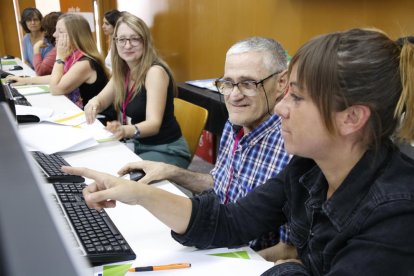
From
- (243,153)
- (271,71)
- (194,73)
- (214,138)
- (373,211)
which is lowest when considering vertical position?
(214,138)

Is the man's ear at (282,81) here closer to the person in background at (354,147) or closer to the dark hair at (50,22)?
the person in background at (354,147)

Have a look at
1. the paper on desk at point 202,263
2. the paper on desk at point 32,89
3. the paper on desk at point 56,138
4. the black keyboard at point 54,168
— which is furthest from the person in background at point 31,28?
the paper on desk at point 202,263

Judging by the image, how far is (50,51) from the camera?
4.02 meters

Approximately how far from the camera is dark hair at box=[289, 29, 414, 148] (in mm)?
739

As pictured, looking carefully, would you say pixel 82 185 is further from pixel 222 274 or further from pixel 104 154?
pixel 222 274

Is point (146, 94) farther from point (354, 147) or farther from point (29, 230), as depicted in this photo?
point (29, 230)

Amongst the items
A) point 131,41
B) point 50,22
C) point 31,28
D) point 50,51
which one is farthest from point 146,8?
point 131,41

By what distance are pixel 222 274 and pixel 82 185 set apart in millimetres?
573

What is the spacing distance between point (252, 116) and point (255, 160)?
5.8 inches

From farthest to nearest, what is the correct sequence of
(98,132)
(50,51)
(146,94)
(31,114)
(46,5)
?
1. (46,5)
2. (50,51)
3. (146,94)
4. (31,114)
5. (98,132)

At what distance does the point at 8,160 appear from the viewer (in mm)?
362

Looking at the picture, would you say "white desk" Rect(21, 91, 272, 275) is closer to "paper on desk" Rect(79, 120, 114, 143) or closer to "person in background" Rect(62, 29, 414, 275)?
"person in background" Rect(62, 29, 414, 275)

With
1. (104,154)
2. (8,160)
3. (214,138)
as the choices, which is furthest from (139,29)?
(8,160)

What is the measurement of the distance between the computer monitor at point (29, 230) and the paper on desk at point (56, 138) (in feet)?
4.36
